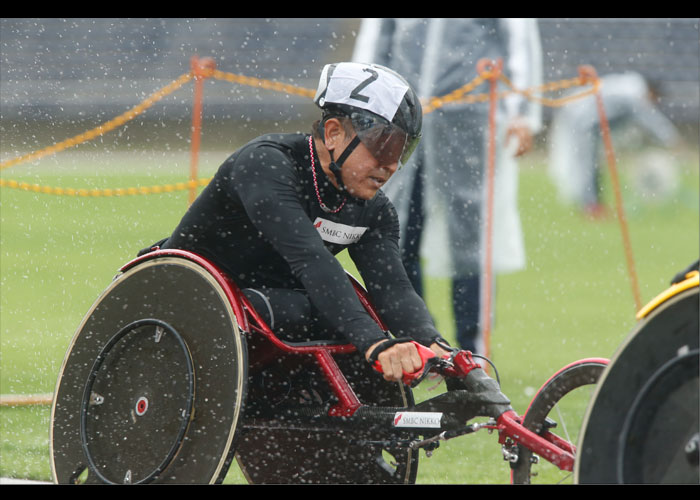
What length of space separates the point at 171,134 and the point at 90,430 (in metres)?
28.0

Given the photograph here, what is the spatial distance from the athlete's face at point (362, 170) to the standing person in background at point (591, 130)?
1992 cm

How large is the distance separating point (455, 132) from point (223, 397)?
3881 mm

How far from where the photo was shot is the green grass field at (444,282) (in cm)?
511

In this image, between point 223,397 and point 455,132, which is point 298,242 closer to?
point 223,397

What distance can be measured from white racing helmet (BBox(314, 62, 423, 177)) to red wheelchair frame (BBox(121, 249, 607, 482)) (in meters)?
0.58

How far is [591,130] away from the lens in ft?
88.4

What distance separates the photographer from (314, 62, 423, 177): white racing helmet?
354cm

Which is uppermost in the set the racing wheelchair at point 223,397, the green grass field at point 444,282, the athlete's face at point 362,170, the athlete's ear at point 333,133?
the athlete's ear at point 333,133

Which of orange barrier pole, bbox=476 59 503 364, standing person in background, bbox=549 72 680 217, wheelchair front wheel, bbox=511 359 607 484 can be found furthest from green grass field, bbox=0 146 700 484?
wheelchair front wheel, bbox=511 359 607 484

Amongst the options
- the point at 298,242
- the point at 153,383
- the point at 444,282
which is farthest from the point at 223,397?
the point at 444,282

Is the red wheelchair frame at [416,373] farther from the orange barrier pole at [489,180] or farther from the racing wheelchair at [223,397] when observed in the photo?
the orange barrier pole at [489,180]

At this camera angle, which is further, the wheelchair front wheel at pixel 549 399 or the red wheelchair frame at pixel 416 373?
the wheelchair front wheel at pixel 549 399

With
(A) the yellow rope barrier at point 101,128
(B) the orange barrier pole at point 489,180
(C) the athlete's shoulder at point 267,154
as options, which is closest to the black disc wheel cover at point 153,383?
(C) the athlete's shoulder at point 267,154

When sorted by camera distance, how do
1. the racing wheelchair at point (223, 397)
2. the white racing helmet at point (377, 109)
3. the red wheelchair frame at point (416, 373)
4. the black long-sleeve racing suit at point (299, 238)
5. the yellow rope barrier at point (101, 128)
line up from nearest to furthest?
the red wheelchair frame at point (416, 373), the racing wheelchair at point (223, 397), the black long-sleeve racing suit at point (299, 238), the white racing helmet at point (377, 109), the yellow rope barrier at point (101, 128)
